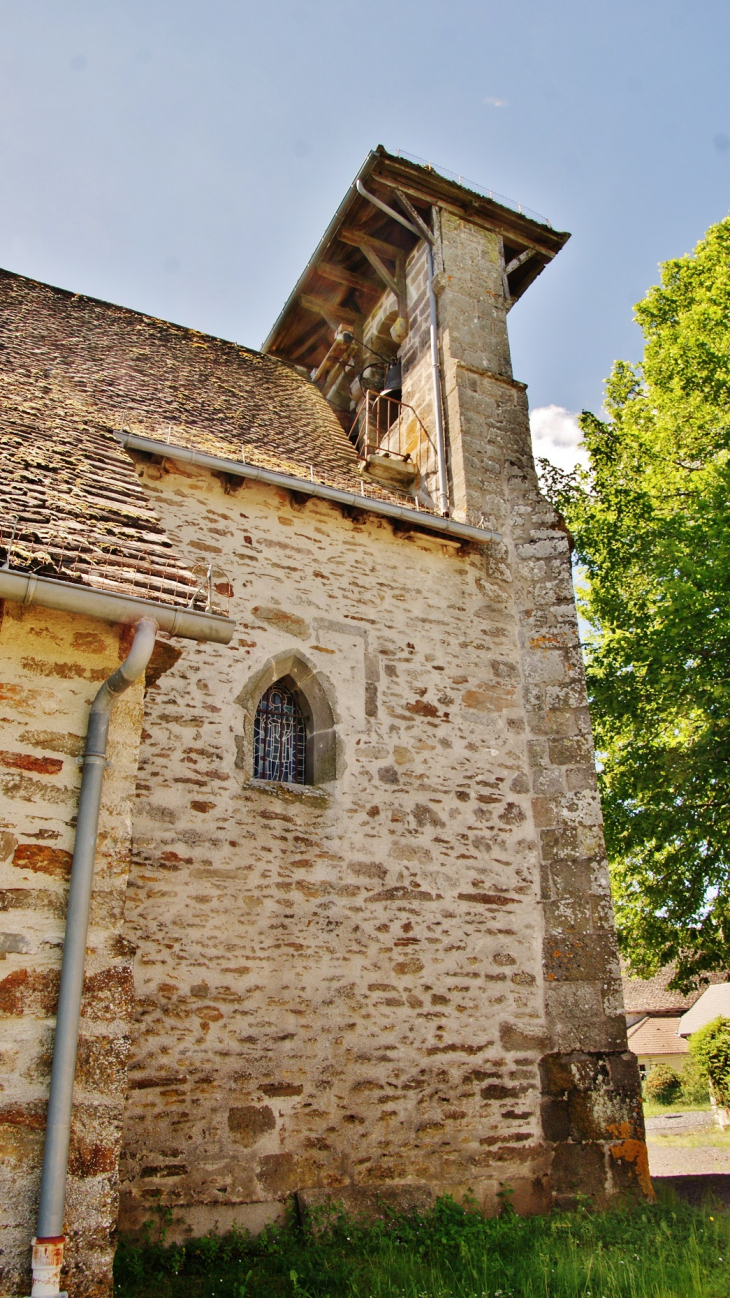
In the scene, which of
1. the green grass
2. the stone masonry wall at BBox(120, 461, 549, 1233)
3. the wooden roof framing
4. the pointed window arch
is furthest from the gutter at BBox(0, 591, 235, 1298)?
the wooden roof framing

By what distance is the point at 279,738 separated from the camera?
677 centimetres

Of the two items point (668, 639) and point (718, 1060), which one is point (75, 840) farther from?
point (718, 1060)

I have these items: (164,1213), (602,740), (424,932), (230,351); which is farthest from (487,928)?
(230,351)

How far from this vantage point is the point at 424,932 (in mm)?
6387

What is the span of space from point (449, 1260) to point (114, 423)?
6164 millimetres

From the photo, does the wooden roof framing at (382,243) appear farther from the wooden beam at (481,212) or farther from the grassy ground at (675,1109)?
the grassy ground at (675,1109)

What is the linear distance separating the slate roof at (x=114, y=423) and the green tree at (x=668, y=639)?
318 cm

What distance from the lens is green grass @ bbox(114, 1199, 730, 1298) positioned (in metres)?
4.42

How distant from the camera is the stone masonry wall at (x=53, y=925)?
2887 mm

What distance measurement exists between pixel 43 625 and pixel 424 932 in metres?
3.92

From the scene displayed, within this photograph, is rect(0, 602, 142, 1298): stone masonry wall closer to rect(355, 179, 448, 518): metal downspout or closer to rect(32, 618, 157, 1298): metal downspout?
rect(32, 618, 157, 1298): metal downspout

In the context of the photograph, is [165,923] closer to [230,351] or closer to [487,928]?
[487,928]

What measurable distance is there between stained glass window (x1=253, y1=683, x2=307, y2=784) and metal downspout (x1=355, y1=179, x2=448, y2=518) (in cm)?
253

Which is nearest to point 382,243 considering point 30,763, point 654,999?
point 30,763
